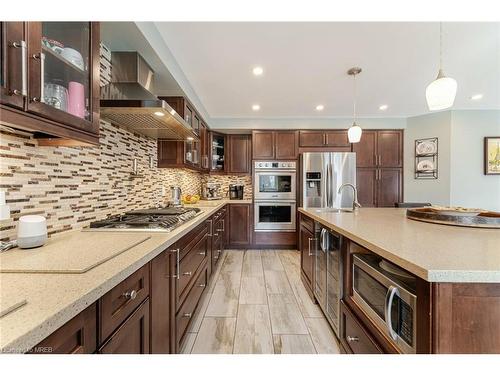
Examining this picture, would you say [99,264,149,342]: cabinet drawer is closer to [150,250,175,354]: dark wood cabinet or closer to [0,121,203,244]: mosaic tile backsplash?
[150,250,175,354]: dark wood cabinet

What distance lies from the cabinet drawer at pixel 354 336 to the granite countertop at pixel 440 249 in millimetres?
452

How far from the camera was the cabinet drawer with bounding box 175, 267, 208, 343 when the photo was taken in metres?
1.41

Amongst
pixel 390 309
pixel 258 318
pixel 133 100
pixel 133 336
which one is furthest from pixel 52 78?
pixel 258 318

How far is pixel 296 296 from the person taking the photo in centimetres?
231

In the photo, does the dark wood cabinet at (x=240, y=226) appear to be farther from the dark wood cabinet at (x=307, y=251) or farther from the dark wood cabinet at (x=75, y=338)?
the dark wood cabinet at (x=75, y=338)

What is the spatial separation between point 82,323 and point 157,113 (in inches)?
54.0

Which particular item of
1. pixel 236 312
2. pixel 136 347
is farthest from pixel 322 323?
pixel 136 347

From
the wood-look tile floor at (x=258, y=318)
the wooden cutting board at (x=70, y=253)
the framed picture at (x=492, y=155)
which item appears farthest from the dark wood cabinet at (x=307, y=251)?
the framed picture at (x=492, y=155)

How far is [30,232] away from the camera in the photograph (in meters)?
0.95

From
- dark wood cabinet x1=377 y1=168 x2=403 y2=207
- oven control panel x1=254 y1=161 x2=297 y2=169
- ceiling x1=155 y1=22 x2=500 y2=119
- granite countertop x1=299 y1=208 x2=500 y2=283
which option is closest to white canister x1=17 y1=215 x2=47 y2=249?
granite countertop x1=299 y1=208 x2=500 y2=283

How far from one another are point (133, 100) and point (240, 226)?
298 centimetres

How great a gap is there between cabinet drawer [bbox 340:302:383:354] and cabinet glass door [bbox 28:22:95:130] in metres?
1.68
